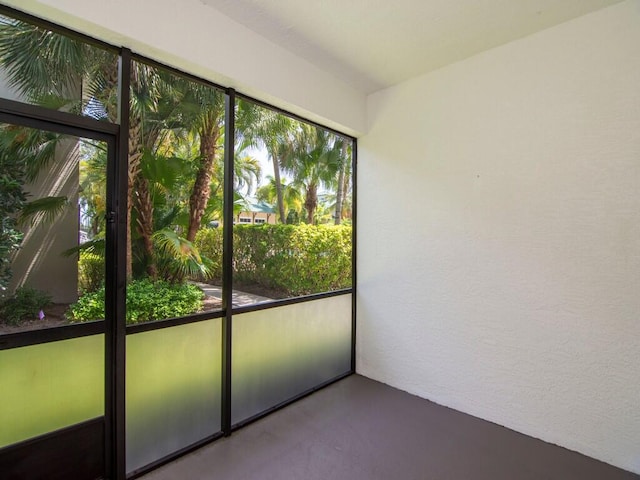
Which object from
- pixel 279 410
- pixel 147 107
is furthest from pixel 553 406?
pixel 147 107

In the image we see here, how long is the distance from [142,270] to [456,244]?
2387mm

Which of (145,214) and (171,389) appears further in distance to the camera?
(145,214)

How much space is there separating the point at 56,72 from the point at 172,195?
1.14 metres

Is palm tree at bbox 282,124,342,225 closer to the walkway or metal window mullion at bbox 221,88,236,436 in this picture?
metal window mullion at bbox 221,88,236,436

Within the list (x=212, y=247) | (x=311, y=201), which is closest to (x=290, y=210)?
(x=311, y=201)

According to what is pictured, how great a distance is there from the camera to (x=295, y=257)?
12.5 feet

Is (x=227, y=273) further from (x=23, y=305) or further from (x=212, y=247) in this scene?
(x=23, y=305)

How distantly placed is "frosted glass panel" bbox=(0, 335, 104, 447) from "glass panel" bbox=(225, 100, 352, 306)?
56.4 inches

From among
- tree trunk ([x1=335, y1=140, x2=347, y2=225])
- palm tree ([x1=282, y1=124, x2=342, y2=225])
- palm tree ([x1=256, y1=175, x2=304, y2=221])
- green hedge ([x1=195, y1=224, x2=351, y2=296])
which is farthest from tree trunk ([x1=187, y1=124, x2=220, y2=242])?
tree trunk ([x1=335, y1=140, x2=347, y2=225])

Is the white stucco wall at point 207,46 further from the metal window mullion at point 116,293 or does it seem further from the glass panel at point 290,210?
A: the glass panel at point 290,210

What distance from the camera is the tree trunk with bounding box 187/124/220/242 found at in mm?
2938

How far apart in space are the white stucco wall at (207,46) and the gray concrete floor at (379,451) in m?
2.37

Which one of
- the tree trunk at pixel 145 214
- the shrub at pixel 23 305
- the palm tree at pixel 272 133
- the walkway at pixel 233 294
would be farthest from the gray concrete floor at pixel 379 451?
the palm tree at pixel 272 133

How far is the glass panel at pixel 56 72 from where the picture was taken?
1585 millimetres
